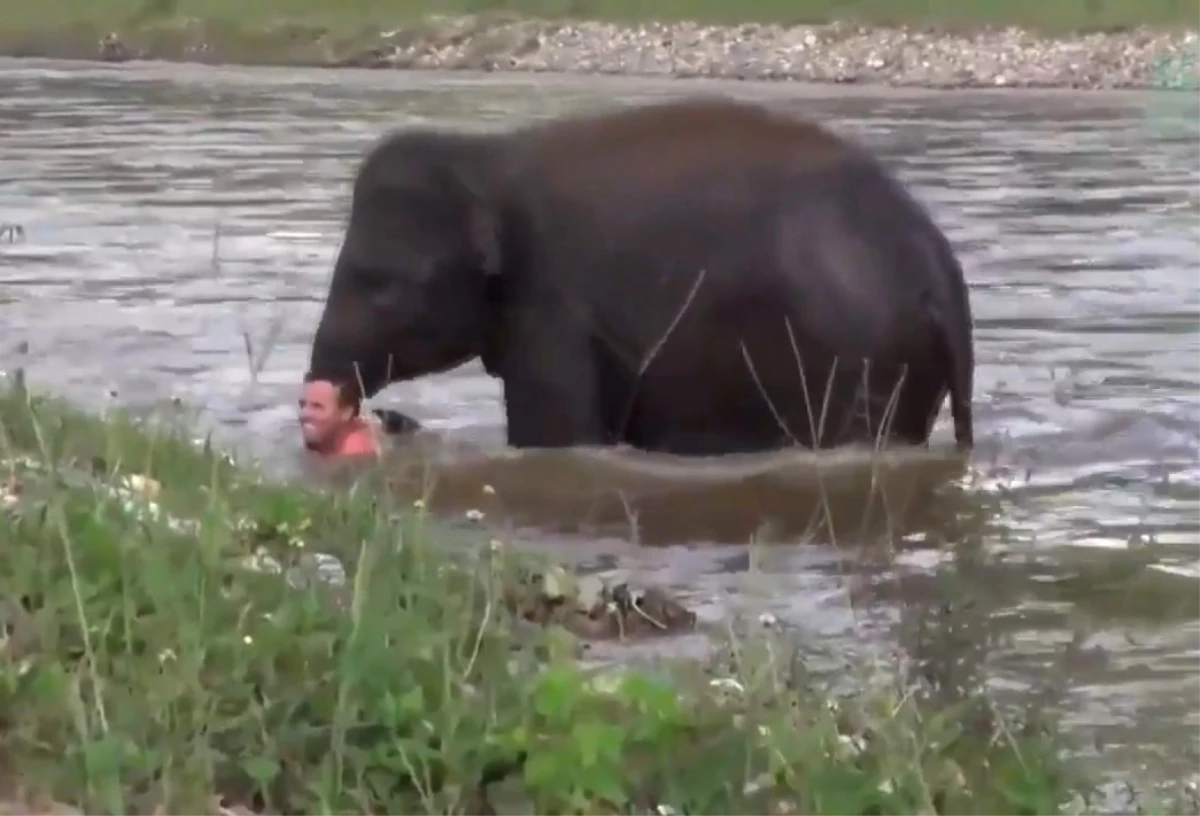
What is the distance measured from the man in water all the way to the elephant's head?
119 mm

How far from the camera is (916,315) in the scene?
7.81m

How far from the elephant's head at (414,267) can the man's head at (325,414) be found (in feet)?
0.33

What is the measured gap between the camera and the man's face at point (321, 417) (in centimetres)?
772

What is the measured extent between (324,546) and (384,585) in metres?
0.73

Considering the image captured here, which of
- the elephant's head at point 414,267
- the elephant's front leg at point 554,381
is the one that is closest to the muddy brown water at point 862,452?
the elephant's front leg at point 554,381

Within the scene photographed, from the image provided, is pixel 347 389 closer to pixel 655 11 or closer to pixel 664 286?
pixel 664 286

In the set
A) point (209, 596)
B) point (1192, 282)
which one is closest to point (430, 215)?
point (209, 596)

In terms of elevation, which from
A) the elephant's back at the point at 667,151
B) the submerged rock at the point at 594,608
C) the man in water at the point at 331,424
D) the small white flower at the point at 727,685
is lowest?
the man in water at the point at 331,424

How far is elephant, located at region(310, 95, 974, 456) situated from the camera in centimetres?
778

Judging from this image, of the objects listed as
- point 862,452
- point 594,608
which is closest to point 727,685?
point 594,608

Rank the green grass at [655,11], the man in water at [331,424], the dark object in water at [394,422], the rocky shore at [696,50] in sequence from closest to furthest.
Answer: the man in water at [331,424], the dark object in water at [394,422], the rocky shore at [696,50], the green grass at [655,11]

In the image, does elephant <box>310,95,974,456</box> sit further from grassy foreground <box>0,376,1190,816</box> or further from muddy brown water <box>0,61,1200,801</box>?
grassy foreground <box>0,376,1190,816</box>

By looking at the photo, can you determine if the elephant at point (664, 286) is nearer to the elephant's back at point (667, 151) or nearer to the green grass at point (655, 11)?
the elephant's back at point (667, 151)

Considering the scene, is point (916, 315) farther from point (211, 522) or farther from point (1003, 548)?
point (211, 522)
